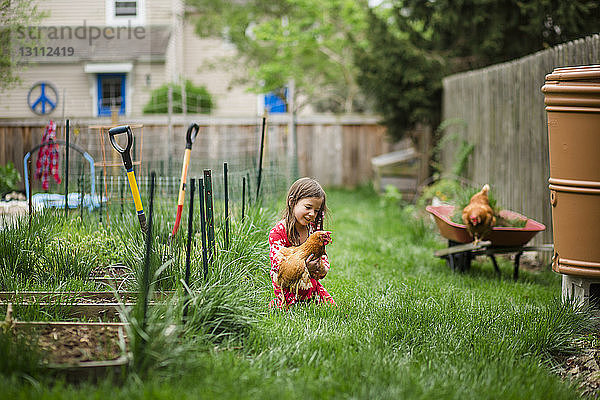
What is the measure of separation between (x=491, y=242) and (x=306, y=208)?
2.33 meters

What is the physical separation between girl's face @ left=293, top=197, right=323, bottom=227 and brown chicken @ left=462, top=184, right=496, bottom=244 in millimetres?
1905

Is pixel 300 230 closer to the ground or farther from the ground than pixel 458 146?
closer to the ground

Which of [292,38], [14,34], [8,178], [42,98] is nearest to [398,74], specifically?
[292,38]

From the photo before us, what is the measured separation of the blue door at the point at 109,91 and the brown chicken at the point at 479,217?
19.1ft

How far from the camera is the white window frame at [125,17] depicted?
8734 mm

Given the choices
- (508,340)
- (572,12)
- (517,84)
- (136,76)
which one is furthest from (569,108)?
(136,76)

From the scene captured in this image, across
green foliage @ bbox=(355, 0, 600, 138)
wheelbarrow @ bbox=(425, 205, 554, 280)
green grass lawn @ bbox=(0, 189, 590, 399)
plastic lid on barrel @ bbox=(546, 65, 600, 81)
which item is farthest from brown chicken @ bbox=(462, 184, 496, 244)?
green foliage @ bbox=(355, 0, 600, 138)

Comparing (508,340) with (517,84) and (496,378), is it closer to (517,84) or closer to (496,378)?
(496,378)

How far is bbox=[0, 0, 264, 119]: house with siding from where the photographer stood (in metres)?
8.08

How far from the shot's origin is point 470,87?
9516 mm

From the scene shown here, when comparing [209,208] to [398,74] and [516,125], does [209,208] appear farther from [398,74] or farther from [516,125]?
[398,74]

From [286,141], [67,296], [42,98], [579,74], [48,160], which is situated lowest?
[67,296]

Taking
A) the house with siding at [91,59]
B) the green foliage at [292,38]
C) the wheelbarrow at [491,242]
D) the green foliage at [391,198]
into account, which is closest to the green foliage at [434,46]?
the green foliage at [391,198]

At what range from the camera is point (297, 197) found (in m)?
4.29
